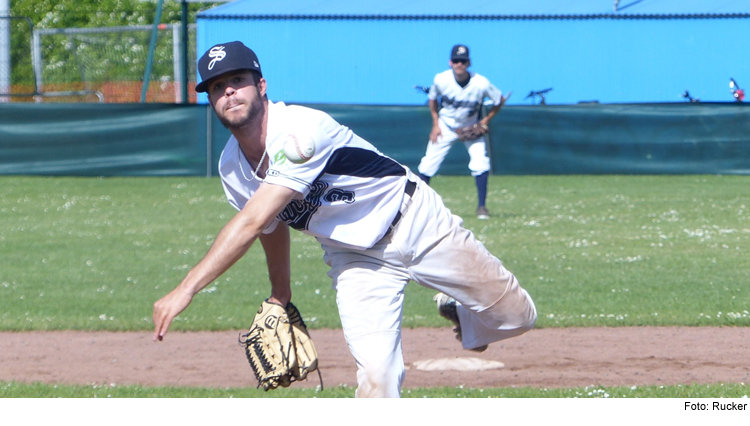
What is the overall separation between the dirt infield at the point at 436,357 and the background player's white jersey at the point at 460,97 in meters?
5.90

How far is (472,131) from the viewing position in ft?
38.5

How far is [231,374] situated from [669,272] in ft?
14.5

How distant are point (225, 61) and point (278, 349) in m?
1.31

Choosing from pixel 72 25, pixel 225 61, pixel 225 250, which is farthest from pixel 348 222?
pixel 72 25

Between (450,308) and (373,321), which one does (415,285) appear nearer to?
(450,308)

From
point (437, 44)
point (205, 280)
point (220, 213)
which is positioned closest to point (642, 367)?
point (205, 280)

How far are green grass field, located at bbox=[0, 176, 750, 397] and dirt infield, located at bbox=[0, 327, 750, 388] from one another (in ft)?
0.81

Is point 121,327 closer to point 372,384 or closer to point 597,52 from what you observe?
point 372,384

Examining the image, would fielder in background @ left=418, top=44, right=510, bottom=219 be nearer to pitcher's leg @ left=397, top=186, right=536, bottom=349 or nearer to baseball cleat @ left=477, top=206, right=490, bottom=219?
baseball cleat @ left=477, top=206, right=490, bottom=219

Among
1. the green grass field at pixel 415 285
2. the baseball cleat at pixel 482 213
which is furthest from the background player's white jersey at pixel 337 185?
the baseball cleat at pixel 482 213

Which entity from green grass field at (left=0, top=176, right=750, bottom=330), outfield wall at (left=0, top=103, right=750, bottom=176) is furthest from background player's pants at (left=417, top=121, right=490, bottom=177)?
outfield wall at (left=0, top=103, right=750, bottom=176)

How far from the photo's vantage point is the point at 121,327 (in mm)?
6441

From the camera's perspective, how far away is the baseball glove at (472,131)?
38.3 feet

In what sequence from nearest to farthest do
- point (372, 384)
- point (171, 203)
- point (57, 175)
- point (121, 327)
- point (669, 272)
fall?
point (372, 384), point (121, 327), point (669, 272), point (171, 203), point (57, 175)
